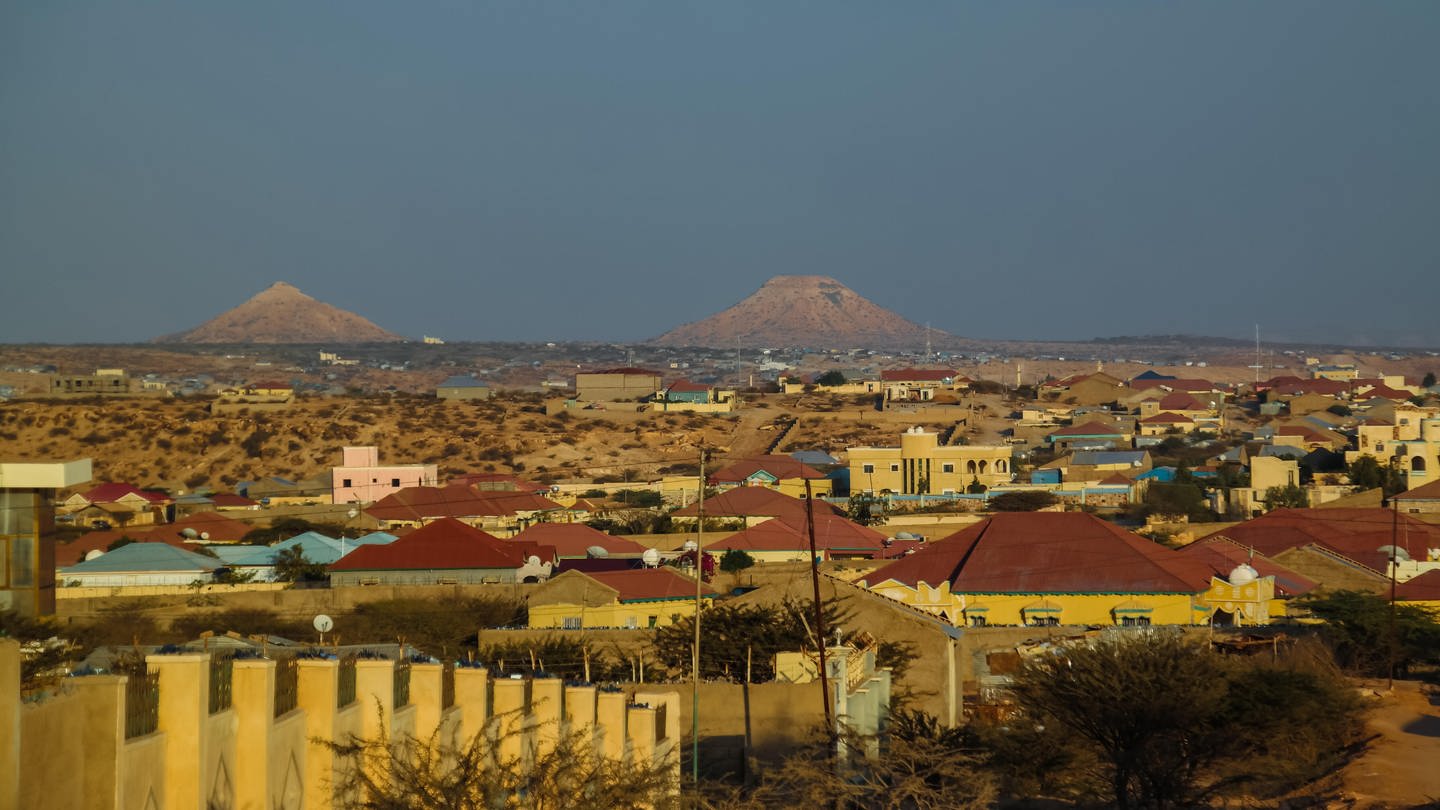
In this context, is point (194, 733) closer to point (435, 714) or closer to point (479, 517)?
point (435, 714)

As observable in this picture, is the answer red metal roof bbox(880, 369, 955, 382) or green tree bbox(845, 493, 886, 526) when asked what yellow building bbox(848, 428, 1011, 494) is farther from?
red metal roof bbox(880, 369, 955, 382)

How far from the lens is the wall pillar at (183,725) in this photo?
983cm

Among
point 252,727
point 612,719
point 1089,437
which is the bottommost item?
point 1089,437

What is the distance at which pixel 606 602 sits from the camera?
34.6 metres

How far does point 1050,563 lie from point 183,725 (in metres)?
30.0

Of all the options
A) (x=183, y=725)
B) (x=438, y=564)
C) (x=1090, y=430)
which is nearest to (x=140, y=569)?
(x=438, y=564)

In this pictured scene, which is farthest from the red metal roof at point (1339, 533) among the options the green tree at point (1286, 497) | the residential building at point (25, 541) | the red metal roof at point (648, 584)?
the residential building at point (25, 541)

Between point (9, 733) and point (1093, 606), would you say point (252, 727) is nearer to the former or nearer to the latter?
point (9, 733)

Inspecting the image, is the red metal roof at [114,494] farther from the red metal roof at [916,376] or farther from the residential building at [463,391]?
the red metal roof at [916,376]

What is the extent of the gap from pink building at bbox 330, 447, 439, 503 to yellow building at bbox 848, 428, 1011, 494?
1678 centimetres

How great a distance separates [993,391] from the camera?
11762 cm

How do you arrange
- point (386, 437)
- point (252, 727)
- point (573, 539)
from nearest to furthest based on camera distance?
point (252, 727)
point (573, 539)
point (386, 437)

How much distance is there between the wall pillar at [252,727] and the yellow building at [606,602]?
74.3 feet

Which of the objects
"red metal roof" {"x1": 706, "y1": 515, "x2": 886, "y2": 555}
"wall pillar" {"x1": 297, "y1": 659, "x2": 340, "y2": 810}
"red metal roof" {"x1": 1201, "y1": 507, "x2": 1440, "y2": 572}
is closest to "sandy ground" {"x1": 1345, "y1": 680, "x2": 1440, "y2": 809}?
"red metal roof" {"x1": 1201, "y1": 507, "x2": 1440, "y2": 572}
